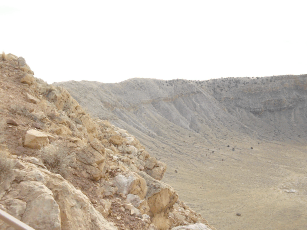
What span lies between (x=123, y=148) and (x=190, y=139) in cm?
3061

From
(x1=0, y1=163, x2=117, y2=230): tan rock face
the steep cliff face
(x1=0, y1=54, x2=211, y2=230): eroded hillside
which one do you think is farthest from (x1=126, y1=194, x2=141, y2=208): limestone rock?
the steep cliff face

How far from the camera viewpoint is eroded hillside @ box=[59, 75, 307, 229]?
64.0 ft

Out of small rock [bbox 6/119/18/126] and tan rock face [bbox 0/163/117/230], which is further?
small rock [bbox 6/119/18/126]

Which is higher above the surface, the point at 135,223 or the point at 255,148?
the point at 135,223

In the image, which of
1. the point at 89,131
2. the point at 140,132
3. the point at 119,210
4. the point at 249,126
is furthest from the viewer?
the point at 249,126

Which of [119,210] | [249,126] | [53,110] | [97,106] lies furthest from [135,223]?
[249,126]

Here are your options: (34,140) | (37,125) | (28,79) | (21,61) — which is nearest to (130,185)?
(34,140)

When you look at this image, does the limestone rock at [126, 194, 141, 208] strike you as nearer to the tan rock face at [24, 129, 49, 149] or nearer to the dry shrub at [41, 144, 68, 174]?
the dry shrub at [41, 144, 68, 174]

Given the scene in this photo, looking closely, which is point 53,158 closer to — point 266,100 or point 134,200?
point 134,200

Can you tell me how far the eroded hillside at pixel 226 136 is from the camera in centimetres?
1952

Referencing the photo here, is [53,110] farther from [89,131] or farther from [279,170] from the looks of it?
[279,170]

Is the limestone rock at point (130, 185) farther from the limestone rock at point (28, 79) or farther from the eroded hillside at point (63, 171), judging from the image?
the limestone rock at point (28, 79)

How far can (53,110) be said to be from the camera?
6590 millimetres

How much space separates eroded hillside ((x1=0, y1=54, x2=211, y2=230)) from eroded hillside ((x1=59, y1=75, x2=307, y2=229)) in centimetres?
1134
